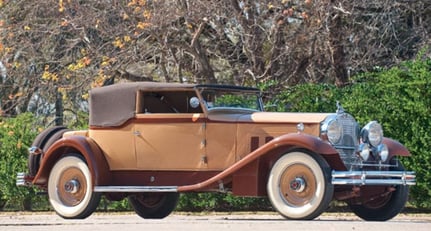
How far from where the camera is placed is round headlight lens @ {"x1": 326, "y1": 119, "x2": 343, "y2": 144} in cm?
1105

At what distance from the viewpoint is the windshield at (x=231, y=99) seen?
11.9m

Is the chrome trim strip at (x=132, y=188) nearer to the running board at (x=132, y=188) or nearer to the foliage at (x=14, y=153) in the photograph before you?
the running board at (x=132, y=188)

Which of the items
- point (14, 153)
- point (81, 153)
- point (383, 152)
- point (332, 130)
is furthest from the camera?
point (14, 153)

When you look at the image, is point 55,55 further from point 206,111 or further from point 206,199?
point 206,111

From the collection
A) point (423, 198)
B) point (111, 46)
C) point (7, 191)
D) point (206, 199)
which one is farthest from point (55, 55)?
point (423, 198)

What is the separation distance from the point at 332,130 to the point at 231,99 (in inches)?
68.3

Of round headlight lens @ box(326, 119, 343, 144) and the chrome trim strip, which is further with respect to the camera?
the chrome trim strip

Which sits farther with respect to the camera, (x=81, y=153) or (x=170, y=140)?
(x=81, y=153)

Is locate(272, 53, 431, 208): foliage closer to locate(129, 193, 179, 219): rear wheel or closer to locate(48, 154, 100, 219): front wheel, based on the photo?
locate(129, 193, 179, 219): rear wheel

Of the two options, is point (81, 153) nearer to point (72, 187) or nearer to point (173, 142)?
point (72, 187)

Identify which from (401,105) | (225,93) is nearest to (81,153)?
(225,93)

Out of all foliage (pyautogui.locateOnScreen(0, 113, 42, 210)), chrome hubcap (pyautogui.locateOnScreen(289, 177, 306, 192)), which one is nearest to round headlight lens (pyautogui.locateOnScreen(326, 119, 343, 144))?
chrome hubcap (pyautogui.locateOnScreen(289, 177, 306, 192))

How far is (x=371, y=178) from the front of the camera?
1073 centimetres

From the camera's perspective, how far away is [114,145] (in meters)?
Answer: 12.0
